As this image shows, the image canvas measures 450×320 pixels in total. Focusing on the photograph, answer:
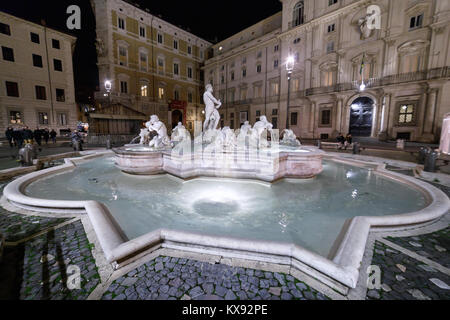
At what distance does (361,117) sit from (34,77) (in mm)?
34597

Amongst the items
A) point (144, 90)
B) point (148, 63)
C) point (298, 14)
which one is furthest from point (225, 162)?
point (148, 63)

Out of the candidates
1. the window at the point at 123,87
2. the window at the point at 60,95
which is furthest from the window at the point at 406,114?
the window at the point at 60,95

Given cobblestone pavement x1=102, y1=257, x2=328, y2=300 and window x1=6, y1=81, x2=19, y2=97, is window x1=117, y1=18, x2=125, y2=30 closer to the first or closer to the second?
window x1=6, y1=81, x2=19, y2=97

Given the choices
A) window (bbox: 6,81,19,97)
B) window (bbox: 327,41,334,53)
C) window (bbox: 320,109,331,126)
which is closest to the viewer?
window (bbox: 6,81,19,97)

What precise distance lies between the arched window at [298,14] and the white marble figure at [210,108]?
21184 mm

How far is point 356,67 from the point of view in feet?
63.1

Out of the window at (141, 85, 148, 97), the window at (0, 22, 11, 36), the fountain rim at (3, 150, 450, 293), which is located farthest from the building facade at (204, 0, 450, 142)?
the window at (0, 22, 11, 36)

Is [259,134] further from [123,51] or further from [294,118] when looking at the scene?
[123,51]

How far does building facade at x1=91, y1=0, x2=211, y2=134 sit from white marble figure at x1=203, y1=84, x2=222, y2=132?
14.2 m

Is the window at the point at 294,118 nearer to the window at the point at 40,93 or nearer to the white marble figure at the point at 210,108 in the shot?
the white marble figure at the point at 210,108

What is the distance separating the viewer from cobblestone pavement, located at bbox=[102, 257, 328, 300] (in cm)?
172
